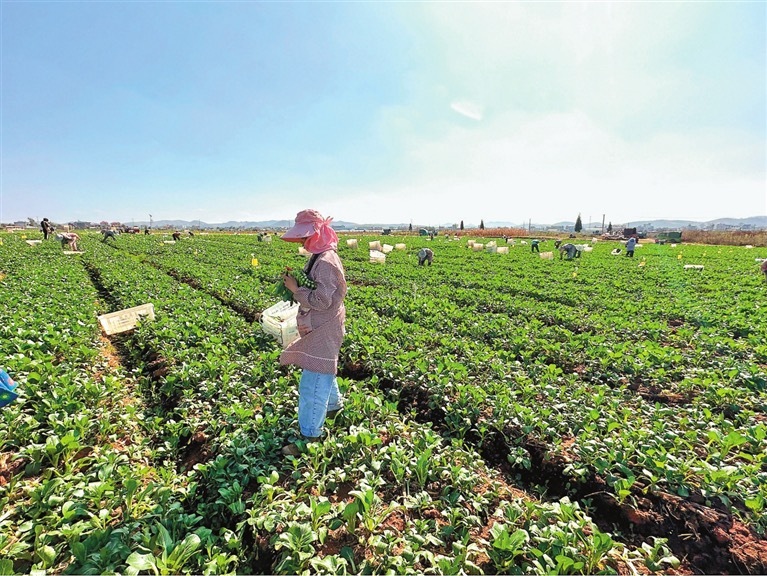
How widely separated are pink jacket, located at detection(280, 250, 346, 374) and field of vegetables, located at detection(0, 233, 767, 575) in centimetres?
→ 82

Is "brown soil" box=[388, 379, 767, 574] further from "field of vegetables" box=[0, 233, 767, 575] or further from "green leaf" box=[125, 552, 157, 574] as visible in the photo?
"green leaf" box=[125, 552, 157, 574]

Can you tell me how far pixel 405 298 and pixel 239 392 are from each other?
6055 mm

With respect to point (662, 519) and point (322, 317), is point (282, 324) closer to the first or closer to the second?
point (322, 317)

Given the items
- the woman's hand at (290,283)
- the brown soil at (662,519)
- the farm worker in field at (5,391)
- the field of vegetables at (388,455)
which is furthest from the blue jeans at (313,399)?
the farm worker in field at (5,391)

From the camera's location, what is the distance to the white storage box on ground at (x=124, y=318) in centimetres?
664

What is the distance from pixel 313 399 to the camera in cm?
354

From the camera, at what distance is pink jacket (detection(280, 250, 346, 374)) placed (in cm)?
332

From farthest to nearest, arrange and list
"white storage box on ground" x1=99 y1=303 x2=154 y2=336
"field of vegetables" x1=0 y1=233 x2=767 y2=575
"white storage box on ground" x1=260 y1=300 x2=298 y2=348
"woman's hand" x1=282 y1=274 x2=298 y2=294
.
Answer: "white storage box on ground" x1=99 y1=303 x2=154 y2=336 < "white storage box on ground" x1=260 y1=300 x2=298 y2=348 < "woman's hand" x1=282 y1=274 x2=298 y2=294 < "field of vegetables" x1=0 y1=233 x2=767 y2=575

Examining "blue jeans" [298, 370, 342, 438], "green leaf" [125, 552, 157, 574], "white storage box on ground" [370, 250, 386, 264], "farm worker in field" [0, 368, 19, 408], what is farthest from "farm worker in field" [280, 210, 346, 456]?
"white storage box on ground" [370, 250, 386, 264]

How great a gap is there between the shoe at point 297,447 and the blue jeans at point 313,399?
61 millimetres

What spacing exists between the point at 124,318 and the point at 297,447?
17.8 ft

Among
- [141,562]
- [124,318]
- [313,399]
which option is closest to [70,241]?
[124,318]

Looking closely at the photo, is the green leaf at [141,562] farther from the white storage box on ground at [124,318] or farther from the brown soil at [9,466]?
the white storage box on ground at [124,318]

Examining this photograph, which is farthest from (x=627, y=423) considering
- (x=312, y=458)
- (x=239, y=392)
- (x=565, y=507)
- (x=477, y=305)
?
(x=477, y=305)
